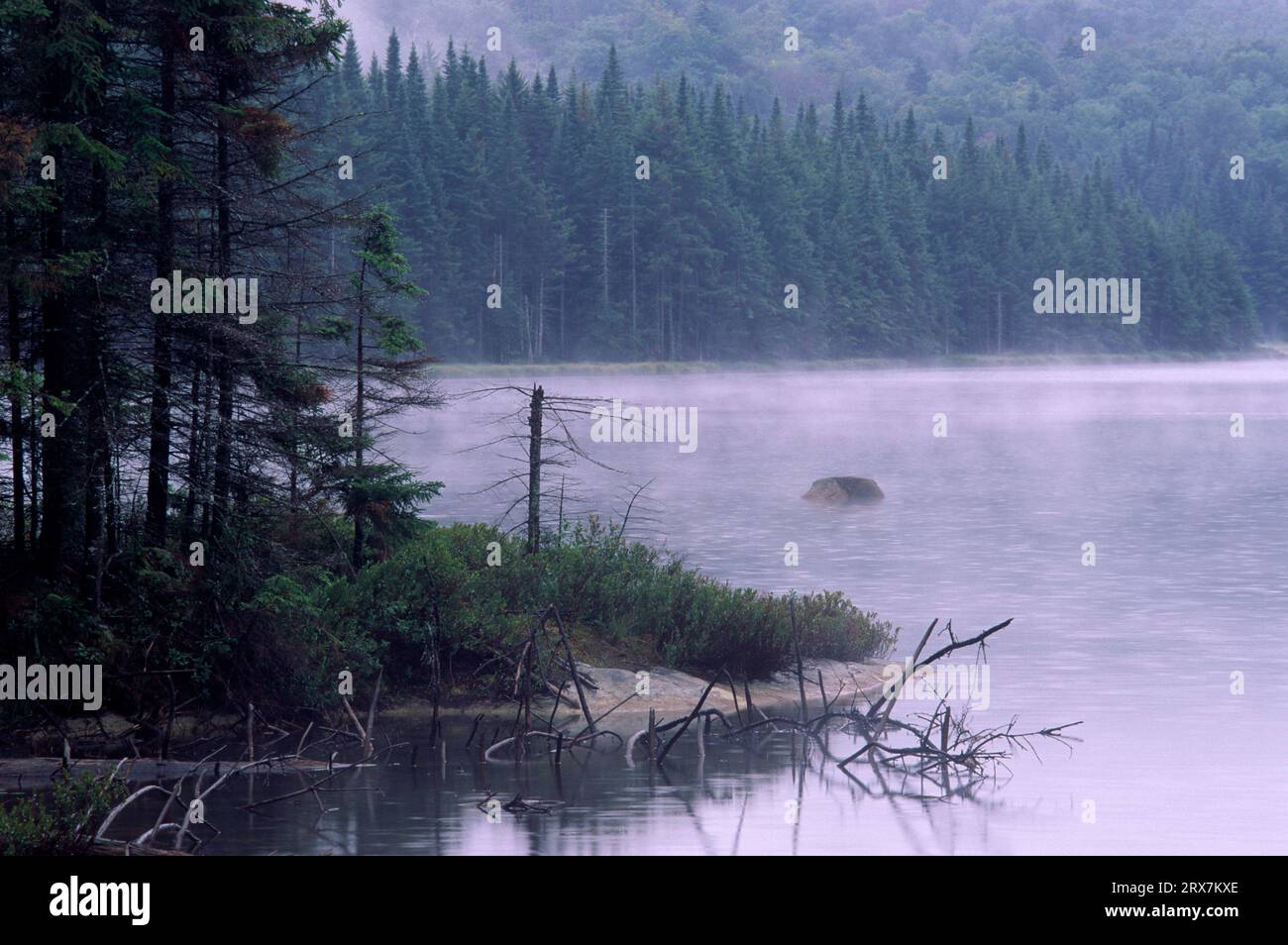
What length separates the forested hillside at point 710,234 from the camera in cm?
11819

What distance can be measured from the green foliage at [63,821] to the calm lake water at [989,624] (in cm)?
149

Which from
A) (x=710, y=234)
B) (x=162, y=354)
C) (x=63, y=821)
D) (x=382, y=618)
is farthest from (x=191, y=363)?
(x=710, y=234)

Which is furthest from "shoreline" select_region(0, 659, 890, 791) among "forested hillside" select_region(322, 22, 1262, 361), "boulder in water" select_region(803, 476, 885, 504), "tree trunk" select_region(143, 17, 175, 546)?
"forested hillside" select_region(322, 22, 1262, 361)

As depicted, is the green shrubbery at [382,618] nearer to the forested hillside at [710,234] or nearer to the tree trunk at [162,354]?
the tree trunk at [162,354]

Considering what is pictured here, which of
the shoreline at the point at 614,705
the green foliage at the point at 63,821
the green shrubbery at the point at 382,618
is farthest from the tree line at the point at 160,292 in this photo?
the green foliage at the point at 63,821

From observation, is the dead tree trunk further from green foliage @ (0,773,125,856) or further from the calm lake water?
green foliage @ (0,773,125,856)

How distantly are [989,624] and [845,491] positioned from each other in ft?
71.6

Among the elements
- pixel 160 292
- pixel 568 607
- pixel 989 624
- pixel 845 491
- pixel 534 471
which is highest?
pixel 160 292

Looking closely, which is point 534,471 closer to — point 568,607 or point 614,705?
point 568,607

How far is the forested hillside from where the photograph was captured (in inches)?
4653

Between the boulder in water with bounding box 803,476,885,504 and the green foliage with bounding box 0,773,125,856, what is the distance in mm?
38818

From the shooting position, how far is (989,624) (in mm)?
30109

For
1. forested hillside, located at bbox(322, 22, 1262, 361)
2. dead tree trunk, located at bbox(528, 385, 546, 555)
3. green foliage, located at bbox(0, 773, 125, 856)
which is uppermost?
forested hillside, located at bbox(322, 22, 1262, 361)
